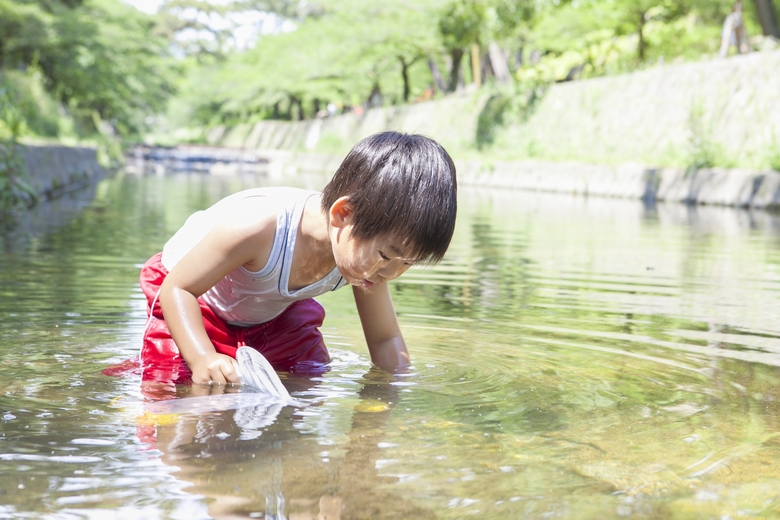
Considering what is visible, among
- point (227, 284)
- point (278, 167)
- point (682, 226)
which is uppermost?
point (227, 284)

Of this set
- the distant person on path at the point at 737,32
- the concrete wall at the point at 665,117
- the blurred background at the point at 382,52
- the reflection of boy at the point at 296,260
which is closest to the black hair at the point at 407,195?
the reflection of boy at the point at 296,260

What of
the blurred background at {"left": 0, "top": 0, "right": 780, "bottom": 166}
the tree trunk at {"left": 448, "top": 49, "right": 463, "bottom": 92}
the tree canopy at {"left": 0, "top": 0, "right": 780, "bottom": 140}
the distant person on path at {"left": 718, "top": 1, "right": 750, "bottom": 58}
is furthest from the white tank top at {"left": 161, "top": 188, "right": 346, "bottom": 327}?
the tree trunk at {"left": 448, "top": 49, "right": 463, "bottom": 92}

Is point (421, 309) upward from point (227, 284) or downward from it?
downward

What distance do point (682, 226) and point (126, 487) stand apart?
882 centimetres

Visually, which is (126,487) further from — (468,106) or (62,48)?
(468,106)

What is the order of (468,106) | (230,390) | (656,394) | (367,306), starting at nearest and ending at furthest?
1. (230,390)
2. (656,394)
3. (367,306)
4. (468,106)

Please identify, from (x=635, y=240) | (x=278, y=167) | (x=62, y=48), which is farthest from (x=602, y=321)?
(x=278, y=167)

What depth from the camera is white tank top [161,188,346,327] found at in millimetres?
2795

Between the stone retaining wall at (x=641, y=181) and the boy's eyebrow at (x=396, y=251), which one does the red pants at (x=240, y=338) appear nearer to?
the boy's eyebrow at (x=396, y=251)

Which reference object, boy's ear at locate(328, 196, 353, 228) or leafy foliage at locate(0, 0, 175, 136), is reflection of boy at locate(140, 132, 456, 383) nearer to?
boy's ear at locate(328, 196, 353, 228)

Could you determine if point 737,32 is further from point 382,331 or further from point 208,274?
point 208,274

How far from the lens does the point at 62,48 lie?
22875mm

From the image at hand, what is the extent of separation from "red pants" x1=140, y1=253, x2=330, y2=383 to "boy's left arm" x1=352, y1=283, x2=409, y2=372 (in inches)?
7.1

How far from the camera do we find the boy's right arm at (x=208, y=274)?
2.70 m
